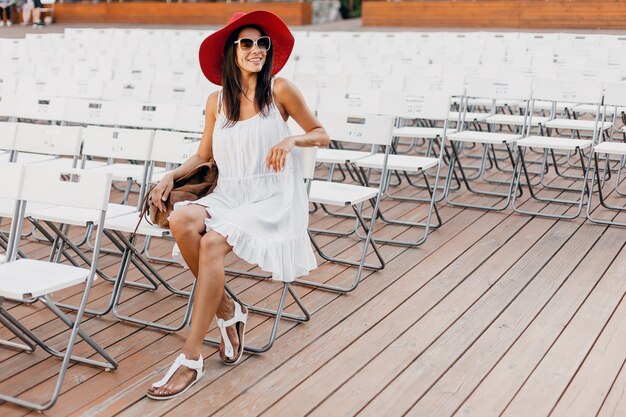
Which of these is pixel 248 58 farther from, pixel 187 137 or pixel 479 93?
pixel 479 93

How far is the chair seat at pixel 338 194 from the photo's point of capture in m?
4.80

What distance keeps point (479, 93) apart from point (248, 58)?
3.89 metres

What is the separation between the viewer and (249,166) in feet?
13.0

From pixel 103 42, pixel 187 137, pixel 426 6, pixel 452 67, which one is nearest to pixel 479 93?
pixel 452 67

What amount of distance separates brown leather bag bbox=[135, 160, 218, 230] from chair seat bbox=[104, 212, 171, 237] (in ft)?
0.17

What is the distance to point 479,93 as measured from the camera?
7359 mm

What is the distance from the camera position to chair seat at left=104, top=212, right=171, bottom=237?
4008 mm

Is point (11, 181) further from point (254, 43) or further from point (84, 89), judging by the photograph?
point (84, 89)

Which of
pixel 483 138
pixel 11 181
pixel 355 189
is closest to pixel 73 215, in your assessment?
pixel 11 181

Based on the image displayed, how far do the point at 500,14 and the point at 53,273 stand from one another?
16485mm

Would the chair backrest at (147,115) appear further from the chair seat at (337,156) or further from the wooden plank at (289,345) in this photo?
A: the wooden plank at (289,345)

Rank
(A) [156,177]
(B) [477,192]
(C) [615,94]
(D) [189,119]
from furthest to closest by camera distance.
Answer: (B) [477,192] → (C) [615,94] → (D) [189,119] → (A) [156,177]

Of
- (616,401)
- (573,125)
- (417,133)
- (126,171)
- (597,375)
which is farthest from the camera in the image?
(573,125)

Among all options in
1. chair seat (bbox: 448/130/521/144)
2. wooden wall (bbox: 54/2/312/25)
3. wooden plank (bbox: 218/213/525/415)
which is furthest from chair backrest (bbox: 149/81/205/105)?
wooden wall (bbox: 54/2/312/25)
